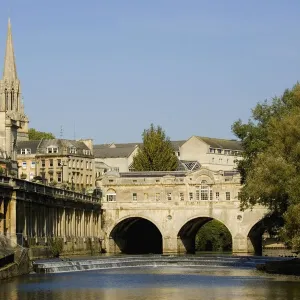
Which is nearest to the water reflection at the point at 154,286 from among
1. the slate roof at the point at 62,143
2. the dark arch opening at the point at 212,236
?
the dark arch opening at the point at 212,236

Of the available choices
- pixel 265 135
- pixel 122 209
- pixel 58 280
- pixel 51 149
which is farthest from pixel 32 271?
pixel 51 149

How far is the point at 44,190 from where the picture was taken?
361 feet

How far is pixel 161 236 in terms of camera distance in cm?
14562

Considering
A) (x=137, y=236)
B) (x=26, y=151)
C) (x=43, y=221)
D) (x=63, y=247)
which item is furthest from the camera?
(x=26, y=151)

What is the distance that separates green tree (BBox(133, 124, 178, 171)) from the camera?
168 meters

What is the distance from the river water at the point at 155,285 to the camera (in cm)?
6588

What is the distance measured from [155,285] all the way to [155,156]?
3768 inches

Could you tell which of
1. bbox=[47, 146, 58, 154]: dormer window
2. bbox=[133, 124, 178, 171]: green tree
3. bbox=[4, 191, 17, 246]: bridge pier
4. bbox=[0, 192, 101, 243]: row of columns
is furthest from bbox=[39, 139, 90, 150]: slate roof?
bbox=[4, 191, 17, 246]: bridge pier

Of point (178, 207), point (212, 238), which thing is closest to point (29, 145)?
point (212, 238)

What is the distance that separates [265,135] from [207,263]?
39.7 ft

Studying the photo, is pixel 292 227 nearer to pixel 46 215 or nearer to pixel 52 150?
pixel 46 215

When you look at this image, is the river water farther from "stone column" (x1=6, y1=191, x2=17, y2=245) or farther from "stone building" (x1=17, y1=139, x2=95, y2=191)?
"stone building" (x1=17, y1=139, x2=95, y2=191)

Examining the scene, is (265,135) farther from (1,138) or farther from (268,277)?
(1,138)

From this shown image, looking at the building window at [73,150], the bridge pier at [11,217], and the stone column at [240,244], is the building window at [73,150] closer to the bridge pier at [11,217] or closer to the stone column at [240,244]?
the stone column at [240,244]
